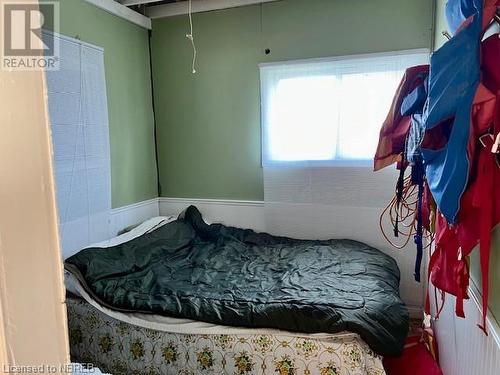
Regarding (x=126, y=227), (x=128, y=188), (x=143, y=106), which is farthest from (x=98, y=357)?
(x=143, y=106)

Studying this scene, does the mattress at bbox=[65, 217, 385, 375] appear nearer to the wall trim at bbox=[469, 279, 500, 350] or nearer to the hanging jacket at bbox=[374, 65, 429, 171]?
the wall trim at bbox=[469, 279, 500, 350]

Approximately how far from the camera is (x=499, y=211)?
1.06 metres

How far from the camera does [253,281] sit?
94.5 inches

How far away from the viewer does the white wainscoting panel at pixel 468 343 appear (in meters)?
1.19

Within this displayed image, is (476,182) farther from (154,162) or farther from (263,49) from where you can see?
(154,162)

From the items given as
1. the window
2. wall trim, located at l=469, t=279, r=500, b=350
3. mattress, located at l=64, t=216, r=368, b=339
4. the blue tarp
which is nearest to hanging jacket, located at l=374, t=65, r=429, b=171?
the blue tarp

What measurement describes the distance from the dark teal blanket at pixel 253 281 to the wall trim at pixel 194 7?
195 centimetres

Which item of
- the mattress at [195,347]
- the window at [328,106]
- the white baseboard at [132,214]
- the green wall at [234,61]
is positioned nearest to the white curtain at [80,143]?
the white baseboard at [132,214]

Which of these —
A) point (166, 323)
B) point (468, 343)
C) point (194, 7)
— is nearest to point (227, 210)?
point (166, 323)

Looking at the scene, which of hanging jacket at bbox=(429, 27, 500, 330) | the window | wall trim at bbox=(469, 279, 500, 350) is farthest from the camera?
the window

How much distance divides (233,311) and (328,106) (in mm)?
1840

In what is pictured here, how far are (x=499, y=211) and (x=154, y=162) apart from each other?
126 inches

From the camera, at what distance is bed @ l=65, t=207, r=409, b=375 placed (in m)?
1.87

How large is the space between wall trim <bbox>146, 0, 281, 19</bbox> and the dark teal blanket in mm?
1949
